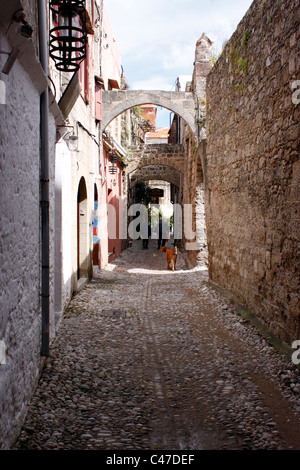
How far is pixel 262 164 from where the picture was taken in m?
5.26

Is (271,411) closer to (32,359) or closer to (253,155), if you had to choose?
(32,359)

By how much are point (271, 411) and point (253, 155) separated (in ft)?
11.0

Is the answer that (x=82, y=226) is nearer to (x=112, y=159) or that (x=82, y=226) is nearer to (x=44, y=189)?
(x=112, y=159)

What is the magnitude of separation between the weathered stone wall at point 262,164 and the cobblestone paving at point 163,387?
1.88ft

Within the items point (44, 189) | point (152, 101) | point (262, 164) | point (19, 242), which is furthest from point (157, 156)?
point (19, 242)

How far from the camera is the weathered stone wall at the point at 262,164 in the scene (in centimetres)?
425

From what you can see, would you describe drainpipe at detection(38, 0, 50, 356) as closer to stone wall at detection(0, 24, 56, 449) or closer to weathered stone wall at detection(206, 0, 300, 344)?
stone wall at detection(0, 24, 56, 449)

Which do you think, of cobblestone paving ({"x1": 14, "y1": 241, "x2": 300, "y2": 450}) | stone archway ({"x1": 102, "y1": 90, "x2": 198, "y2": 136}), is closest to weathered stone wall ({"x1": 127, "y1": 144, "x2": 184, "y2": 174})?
stone archway ({"x1": 102, "y1": 90, "x2": 198, "y2": 136})

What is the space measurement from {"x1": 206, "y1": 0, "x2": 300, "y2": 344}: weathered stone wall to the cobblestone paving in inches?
22.5

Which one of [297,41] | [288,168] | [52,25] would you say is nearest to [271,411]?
[288,168]

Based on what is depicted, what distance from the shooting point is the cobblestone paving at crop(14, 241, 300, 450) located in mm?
2871

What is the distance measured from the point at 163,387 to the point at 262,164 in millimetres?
2857

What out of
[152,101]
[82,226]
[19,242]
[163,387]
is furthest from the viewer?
[152,101]

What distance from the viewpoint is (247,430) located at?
2941mm
